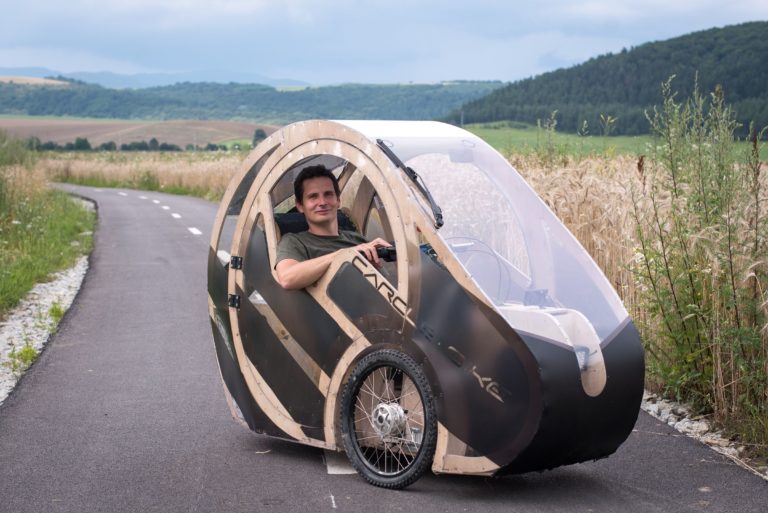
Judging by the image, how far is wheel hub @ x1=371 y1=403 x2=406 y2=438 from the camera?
18.7 feet

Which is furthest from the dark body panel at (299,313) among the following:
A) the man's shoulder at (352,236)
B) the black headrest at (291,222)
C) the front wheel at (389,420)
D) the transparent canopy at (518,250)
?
the transparent canopy at (518,250)

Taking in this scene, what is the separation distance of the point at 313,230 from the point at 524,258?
1.25m

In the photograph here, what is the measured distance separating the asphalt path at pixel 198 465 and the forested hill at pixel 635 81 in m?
32.6

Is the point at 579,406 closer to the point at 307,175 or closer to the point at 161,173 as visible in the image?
the point at 307,175

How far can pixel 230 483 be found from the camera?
593cm

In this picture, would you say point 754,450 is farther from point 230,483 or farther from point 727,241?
point 230,483

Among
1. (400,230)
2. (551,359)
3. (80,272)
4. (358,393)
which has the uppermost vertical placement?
(400,230)

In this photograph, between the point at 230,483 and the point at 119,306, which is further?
the point at 119,306

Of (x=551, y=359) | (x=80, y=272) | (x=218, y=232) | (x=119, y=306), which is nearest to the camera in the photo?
(x=551, y=359)

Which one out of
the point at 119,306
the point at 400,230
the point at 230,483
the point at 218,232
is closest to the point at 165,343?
the point at 119,306

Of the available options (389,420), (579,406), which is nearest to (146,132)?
(389,420)

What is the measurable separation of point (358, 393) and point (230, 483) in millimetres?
836

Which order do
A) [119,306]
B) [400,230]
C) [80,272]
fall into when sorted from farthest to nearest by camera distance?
[80,272] → [119,306] → [400,230]

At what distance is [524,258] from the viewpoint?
6402mm
